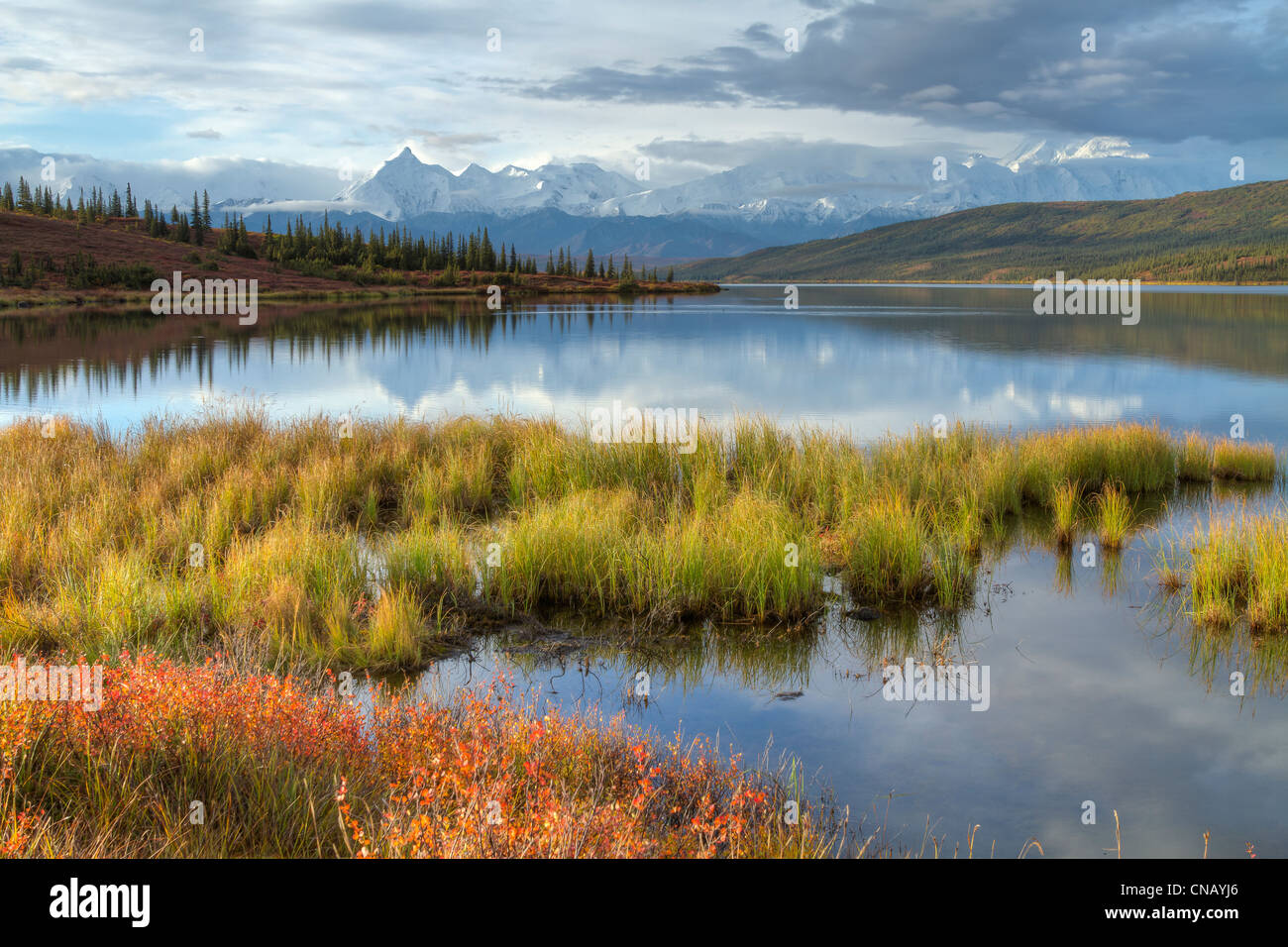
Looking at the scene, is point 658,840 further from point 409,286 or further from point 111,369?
point 409,286

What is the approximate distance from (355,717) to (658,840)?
2112 millimetres

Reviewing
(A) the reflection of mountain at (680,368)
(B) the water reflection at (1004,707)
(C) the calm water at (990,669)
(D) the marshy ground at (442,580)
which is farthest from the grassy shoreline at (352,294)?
(B) the water reflection at (1004,707)

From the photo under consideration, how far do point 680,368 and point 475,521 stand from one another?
24.5 metres

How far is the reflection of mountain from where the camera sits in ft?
86.1

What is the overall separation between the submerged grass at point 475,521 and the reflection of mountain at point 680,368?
6.21 meters

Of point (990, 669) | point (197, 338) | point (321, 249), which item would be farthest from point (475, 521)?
point (321, 249)

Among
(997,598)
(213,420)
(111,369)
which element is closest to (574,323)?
(111,369)

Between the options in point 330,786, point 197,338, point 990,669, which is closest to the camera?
point 330,786

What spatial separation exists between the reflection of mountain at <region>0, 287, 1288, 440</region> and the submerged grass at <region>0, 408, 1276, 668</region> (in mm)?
6213

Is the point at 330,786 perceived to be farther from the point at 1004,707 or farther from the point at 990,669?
the point at 990,669

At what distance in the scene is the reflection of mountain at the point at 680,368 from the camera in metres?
26.2

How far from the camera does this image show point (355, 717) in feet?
18.7

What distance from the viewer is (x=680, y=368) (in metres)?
36.8

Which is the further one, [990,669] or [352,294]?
[352,294]
